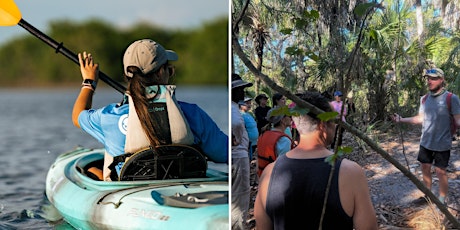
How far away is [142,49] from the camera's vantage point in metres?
2.60

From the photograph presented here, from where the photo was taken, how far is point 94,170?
2912mm

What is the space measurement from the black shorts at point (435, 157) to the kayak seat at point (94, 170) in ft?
5.16

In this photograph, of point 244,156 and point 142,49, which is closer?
point 244,156

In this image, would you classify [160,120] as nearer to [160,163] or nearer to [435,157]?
[160,163]

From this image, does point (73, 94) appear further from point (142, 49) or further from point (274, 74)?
point (274, 74)

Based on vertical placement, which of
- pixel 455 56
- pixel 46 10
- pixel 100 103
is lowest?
pixel 100 103

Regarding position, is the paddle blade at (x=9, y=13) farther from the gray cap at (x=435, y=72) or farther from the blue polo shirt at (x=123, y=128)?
the gray cap at (x=435, y=72)

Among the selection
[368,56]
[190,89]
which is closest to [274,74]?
[368,56]

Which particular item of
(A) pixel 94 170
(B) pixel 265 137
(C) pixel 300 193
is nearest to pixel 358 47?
(B) pixel 265 137

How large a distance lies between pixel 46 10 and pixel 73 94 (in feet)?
1.51

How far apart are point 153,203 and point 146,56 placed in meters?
0.69

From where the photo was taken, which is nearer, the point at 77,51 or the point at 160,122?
the point at 160,122

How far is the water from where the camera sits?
2.82 metres

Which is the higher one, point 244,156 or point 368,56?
point 368,56
